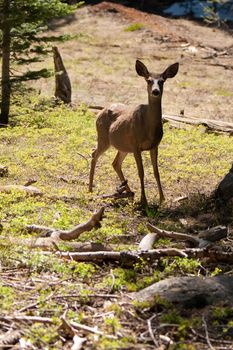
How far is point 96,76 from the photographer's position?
23516 millimetres

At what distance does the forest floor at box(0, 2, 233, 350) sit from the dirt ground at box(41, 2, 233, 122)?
118 millimetres

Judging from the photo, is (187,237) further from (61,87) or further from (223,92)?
(223,92)

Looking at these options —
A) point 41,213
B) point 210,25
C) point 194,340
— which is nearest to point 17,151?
point 41,213

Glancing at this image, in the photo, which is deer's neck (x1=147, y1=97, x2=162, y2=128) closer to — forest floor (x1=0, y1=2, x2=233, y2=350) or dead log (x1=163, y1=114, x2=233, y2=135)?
forest floor (x1=0, y1=2, x2=233, y2=350)

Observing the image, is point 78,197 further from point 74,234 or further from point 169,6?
point 169,6

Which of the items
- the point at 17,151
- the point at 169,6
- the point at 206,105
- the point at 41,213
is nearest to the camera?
the point at 41,213

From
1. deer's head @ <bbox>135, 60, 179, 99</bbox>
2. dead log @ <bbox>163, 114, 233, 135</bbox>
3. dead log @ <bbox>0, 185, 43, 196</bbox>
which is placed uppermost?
deer's head @ <bbox>135, 60, 179, 99</bbox>

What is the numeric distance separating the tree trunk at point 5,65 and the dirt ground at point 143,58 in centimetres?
203

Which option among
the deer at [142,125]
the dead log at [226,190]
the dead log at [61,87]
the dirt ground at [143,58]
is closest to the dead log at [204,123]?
the dirt ground at [143,58]

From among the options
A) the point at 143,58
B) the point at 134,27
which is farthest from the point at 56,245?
the point at 134,27

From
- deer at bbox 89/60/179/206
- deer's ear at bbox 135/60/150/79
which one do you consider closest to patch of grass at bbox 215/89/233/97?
deer at bbox 89/60/179/206

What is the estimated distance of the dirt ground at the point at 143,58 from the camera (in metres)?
20.5

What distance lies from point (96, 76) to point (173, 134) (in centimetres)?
840

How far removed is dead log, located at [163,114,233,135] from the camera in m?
16.2
